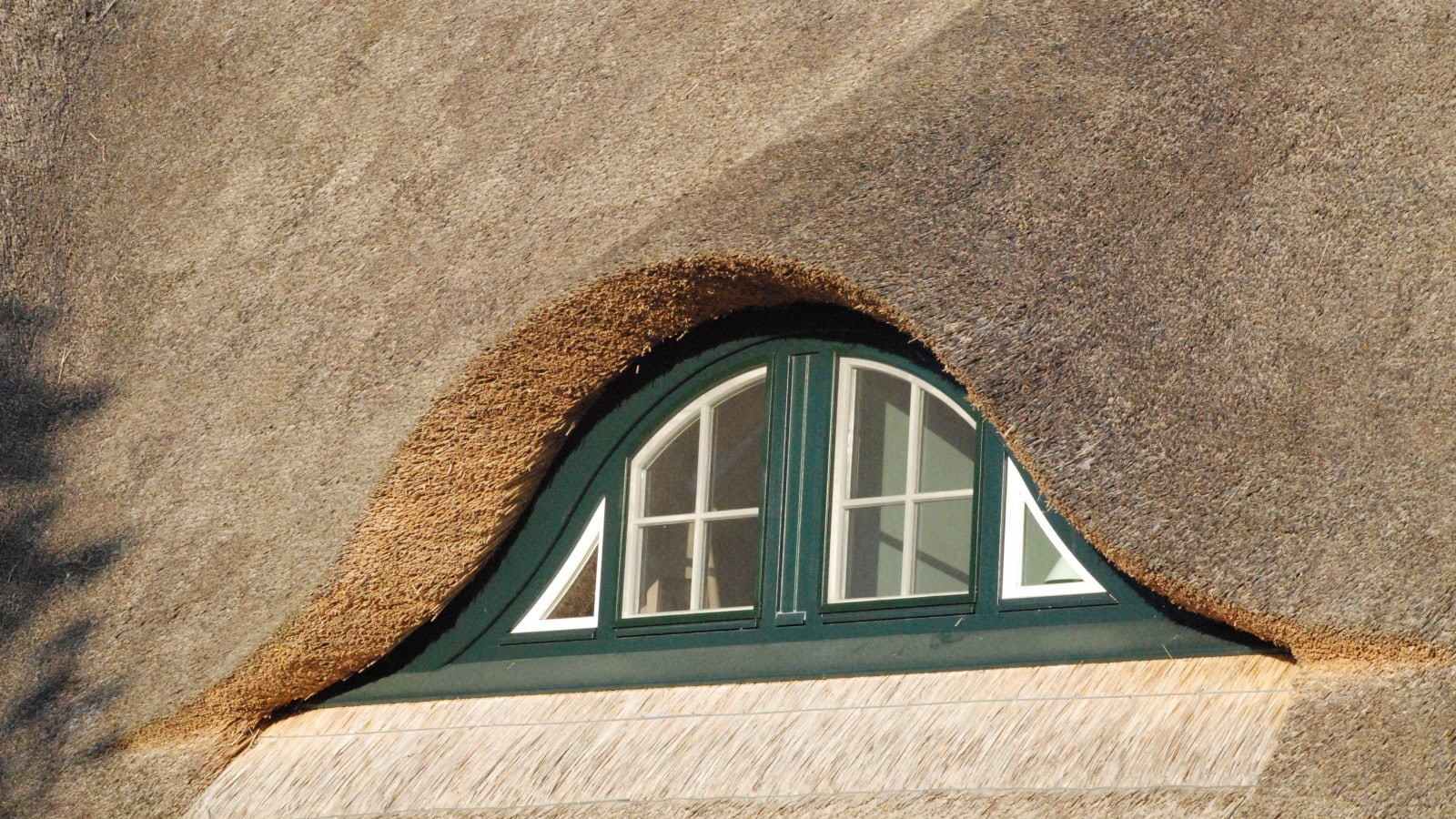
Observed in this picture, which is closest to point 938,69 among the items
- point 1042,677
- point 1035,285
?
point 1035,285

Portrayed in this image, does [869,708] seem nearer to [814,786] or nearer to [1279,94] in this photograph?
[814,786]

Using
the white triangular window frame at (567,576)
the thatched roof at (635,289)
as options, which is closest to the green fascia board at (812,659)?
the white triangular window frame at (567,576)

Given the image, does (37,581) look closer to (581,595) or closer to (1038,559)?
(581,595)

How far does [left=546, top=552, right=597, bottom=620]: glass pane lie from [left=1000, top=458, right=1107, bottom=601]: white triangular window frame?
1221 millimetres

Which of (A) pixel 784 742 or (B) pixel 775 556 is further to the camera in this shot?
(B) pixel 775 556

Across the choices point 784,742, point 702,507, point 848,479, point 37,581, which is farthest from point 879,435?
point 37,581

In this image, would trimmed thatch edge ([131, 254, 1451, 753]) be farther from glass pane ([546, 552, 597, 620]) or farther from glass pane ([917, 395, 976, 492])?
glass pane ([917, 395, 976, 492])

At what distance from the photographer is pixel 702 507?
516 centimetres

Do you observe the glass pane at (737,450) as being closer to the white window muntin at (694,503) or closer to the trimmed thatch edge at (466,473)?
the white window muntin at (694,503)

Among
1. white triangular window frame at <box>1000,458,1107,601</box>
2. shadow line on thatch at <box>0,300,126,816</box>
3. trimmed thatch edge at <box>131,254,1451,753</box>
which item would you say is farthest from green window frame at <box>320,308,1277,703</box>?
shadow line on thatch at <box>0,300,126,816</box>

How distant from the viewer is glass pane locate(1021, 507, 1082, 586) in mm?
4551

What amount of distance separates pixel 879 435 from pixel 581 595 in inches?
37.7

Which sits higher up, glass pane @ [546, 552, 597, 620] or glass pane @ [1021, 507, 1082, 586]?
glass pane @ [1021, 507, 1082, 586]

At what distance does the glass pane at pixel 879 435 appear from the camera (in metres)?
4.94
